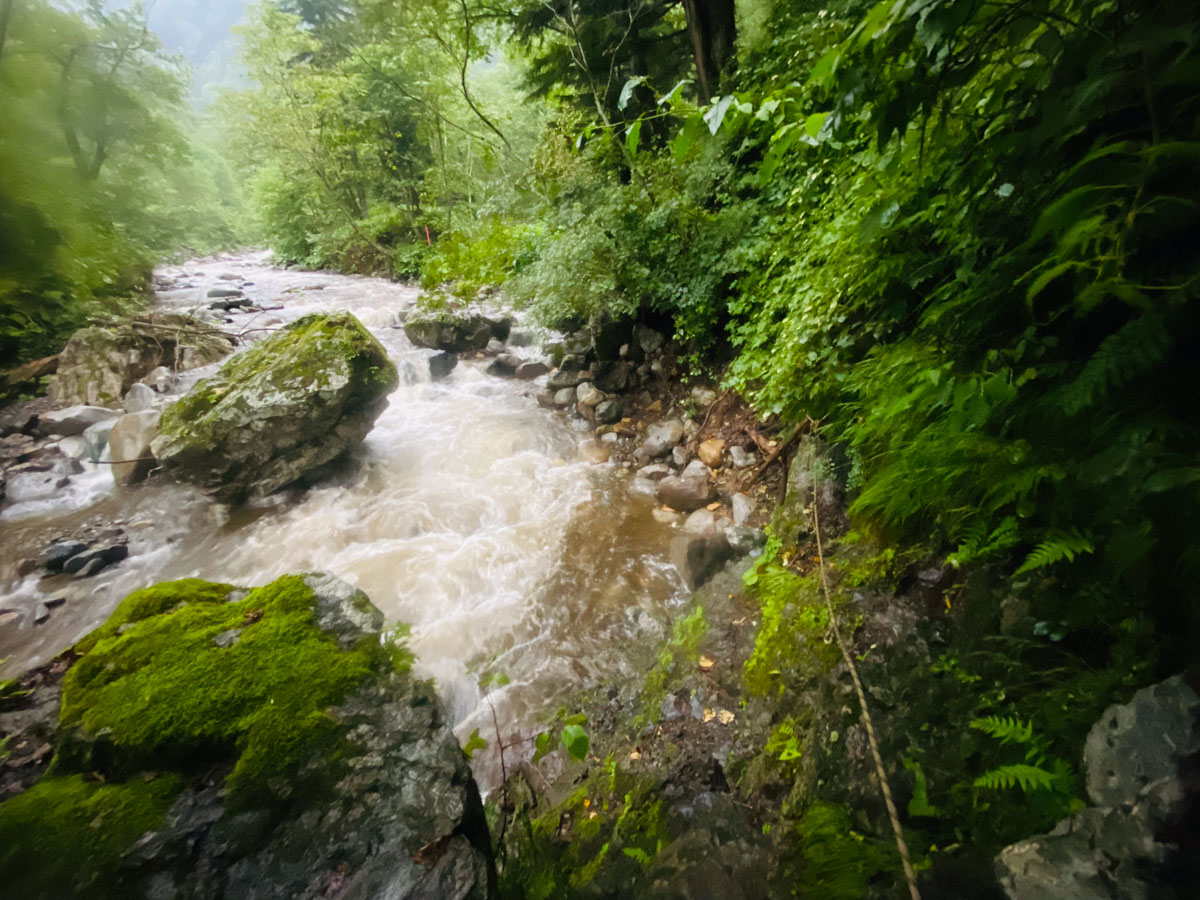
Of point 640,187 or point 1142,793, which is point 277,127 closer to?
point 640,187

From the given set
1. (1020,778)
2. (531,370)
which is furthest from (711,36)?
(1020,778)

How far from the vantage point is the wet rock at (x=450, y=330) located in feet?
34.8

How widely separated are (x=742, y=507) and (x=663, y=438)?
6.02 feet

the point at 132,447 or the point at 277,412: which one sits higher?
the point at 277,412

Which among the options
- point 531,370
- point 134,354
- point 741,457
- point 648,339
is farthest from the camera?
point 531,370

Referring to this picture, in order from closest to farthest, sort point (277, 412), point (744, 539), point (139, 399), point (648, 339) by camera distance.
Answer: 1. point (744, 539)
2. point (277, 412)
3. point (648, 339)
4. point (139, 399)

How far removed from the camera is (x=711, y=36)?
6262 mm

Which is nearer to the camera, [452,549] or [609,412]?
[452,549]

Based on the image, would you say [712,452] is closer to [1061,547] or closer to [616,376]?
[616,376]

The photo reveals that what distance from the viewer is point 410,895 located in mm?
1593

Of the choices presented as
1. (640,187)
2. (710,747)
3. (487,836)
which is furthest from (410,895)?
(640,187)

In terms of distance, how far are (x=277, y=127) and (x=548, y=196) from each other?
1289 cm

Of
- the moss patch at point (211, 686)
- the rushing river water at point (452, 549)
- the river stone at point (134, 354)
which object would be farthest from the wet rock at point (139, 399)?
the moss patch at point (211, 686)

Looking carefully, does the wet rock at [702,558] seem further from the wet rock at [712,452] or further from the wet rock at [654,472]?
the wet rock at [654,472]
